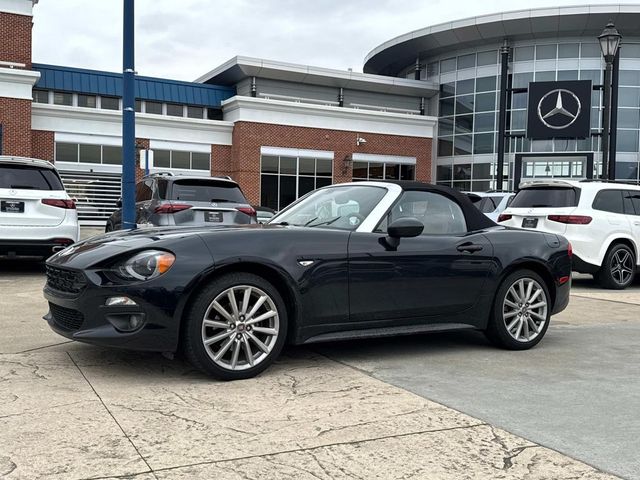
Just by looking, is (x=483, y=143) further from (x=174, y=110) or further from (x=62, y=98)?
(x=62, y=98)

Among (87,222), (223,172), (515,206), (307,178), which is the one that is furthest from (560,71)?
(515,206)

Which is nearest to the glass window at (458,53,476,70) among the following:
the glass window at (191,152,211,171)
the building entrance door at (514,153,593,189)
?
the building entrance door at (514,153,593,189)

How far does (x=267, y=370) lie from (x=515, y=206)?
755cm

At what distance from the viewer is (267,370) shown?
486cm

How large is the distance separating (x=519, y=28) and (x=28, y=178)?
31713 millimetres

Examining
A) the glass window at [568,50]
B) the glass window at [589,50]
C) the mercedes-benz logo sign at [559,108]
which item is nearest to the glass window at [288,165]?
the mercedes-benz logo sign at [559,108]

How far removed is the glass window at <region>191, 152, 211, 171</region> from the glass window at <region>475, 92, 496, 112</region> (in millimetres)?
15687

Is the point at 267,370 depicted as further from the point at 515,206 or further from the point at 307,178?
the point at 307,178

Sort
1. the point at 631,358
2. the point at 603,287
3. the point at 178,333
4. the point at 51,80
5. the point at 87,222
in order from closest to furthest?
the point at 178,333 < the point at 631,358 < the point at 603,287 < the point at 87,222 < the point at 51,80

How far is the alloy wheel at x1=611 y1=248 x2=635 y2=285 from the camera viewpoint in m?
11.0

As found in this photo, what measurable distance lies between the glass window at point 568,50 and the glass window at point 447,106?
20.5 feet

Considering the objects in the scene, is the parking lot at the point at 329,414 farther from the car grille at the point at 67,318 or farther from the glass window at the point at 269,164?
the glass window at the point at 269,164

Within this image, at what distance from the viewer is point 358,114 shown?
3362cm

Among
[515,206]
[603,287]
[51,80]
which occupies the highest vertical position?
[51,80]
